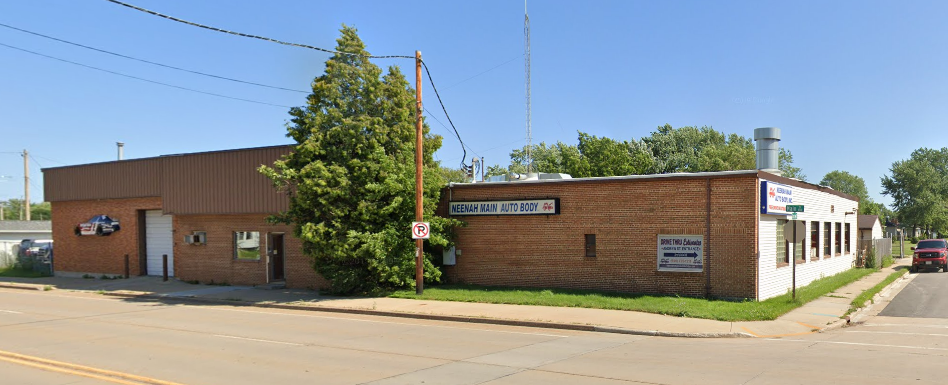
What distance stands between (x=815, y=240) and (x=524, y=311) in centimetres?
1536

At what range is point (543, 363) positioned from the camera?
36.2 ft

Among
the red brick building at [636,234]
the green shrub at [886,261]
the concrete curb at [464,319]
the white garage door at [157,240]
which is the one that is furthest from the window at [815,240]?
the white garage door at [157,240]

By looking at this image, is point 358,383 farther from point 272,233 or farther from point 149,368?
point 272,233

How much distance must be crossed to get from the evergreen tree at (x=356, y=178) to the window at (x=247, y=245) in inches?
184

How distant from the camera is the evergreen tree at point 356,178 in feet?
70.0

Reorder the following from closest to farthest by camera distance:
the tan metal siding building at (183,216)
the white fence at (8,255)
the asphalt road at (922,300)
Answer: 1. the asphalt road at (922,300)
2. the tan metal siding building at (183,216)
3. the white fence at (8,255)

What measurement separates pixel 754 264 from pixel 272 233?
1767 centimetres

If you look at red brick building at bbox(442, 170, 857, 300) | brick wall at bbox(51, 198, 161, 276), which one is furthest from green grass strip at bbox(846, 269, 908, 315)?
brick wall at bbox(51, 198, 161, 276)

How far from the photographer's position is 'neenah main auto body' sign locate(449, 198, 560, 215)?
22016mm

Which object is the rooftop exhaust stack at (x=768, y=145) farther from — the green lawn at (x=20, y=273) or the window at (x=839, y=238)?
the green lawn at (x=20, y=273)

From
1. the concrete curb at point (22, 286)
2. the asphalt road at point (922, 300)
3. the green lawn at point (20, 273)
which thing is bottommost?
the green lawn at point (20, 273)

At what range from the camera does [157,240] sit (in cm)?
3116

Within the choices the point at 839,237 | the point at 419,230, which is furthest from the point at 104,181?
the point at 839,237

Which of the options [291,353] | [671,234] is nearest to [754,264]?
[671,234]
